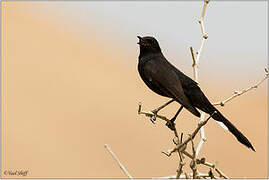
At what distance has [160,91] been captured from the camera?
401 centimetres

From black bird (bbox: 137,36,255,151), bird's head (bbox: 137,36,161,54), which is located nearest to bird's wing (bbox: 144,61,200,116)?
black bird (bbox: 137,36,255,151)

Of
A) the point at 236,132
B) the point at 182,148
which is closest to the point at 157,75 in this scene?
the point at 236,132

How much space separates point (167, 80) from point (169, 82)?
0.03m

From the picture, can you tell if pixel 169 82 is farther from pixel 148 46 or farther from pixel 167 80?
pixel 148 46

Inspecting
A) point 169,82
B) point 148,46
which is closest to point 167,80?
point 169,82

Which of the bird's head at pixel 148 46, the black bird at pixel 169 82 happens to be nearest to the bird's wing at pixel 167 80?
the black bird at pixel 169 82

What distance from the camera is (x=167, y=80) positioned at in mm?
4004

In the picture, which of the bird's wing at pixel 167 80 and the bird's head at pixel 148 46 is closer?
the bird's wing at pixel 167 80

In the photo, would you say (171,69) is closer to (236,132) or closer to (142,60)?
(142,60)

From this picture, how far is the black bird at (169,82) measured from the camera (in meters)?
3.82

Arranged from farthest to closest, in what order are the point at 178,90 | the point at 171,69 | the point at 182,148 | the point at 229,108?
1. the point at 229,108
2. the point at 171,69
3. the point at 178,90
4. the point at 182,148

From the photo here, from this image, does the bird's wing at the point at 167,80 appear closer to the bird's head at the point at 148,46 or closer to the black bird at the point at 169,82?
the black bird at the point at 169,82

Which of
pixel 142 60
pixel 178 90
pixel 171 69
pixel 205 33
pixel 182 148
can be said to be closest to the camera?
pixel 182 148

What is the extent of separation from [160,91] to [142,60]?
68 centimetres
